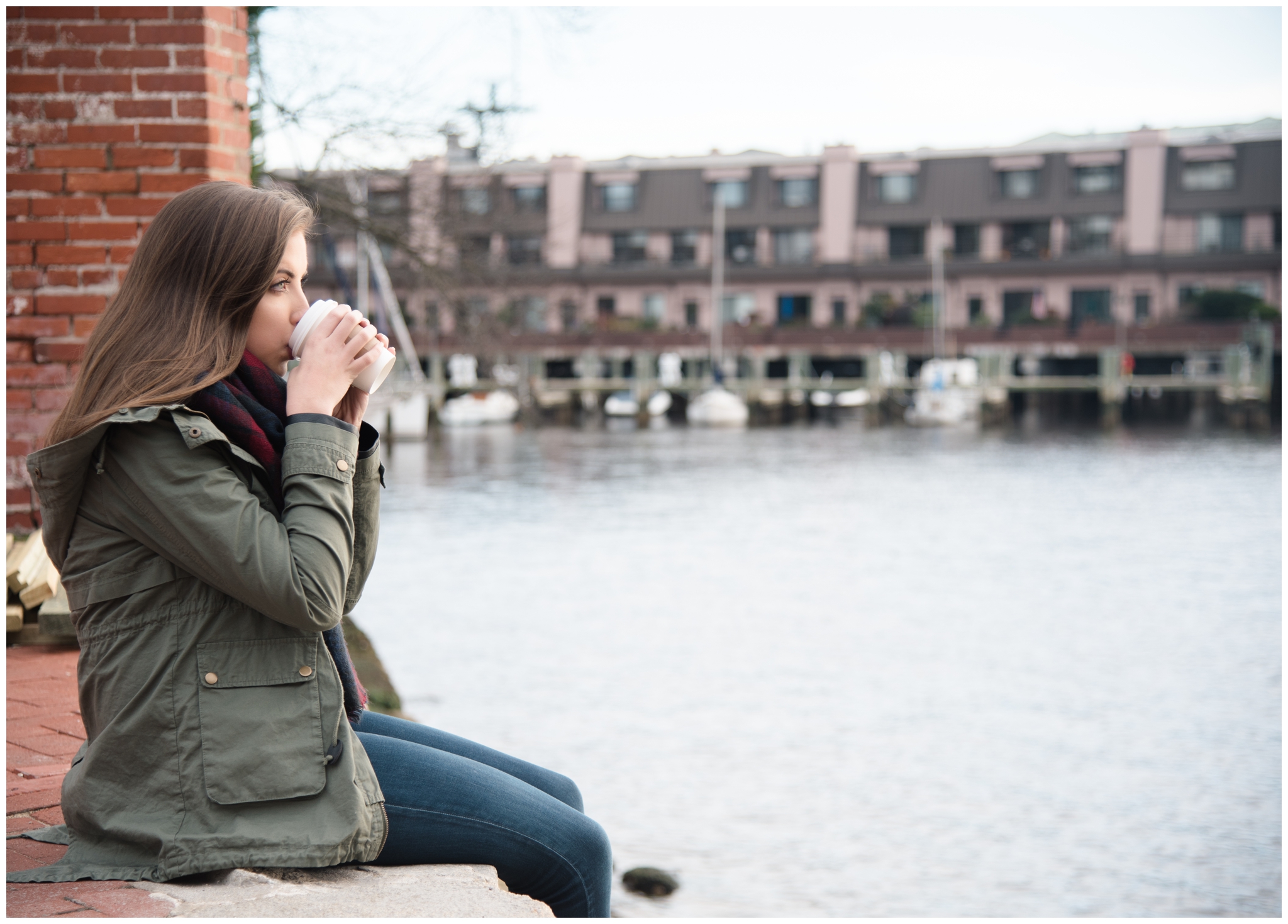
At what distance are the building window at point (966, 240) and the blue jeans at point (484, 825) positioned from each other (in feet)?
165

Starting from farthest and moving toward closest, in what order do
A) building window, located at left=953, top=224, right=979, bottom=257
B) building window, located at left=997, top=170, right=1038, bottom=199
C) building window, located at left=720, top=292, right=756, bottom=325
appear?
building window, located at left=720, top=292, right=756, bottom=325
building window, located at left=953, top=224, right=979, bottom=257
building window, located at left=997, top=170, right=1038, bottom=199

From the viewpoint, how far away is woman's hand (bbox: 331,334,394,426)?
2.06 m

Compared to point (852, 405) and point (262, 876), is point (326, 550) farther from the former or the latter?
point (852, 405)

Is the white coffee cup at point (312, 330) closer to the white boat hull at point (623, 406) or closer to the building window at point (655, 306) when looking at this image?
the white boat hull at point (623, 406)

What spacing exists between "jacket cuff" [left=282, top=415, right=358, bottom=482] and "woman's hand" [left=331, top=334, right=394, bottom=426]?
13 cm

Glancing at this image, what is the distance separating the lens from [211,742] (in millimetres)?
1839

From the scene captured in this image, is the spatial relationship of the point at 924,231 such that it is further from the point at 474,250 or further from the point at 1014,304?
the point at 474,250

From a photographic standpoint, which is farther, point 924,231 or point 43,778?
point 924,231

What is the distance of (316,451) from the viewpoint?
1.91m

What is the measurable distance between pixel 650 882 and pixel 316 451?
572 centimetres

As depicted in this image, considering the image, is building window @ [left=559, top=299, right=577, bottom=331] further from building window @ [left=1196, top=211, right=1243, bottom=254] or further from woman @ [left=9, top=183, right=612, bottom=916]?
woman @ [left=9, top=183, right=612, bottom=916]

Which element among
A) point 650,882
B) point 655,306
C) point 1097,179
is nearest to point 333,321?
point 650,882

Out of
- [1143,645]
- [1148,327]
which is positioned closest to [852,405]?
[1148,327]

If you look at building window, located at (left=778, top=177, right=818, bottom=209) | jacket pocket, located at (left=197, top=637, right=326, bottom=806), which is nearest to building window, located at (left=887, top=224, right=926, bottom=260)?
building window, located at (left=778, top=177, right=818, bottom=209)
